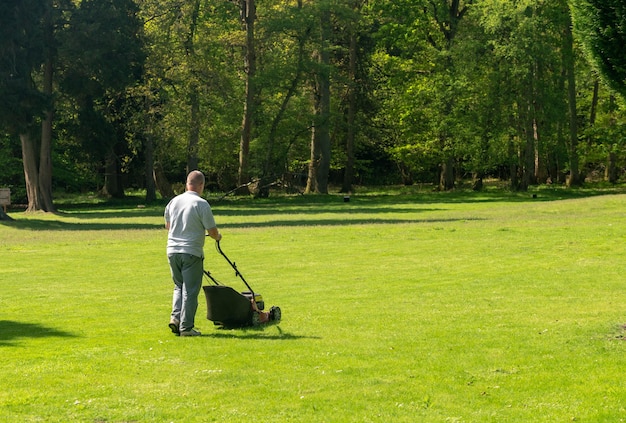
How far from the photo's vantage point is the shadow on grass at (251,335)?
39.3 feet

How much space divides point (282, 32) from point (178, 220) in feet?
173

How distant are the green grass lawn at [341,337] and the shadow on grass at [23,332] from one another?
4 centimetres

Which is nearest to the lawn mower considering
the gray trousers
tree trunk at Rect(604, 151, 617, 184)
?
the gray trousers

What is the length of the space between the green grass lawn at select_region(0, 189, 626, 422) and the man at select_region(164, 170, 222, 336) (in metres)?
0.34

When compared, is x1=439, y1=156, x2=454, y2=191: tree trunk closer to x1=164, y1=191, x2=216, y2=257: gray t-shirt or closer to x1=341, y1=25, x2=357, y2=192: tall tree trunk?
x1=341, y1=25, x2=357, y2=192: tall tree trunk

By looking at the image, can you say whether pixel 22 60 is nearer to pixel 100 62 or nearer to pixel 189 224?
pixel 100 62

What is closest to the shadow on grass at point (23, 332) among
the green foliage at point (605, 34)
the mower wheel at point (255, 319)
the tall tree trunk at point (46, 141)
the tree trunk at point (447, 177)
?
the mower wheel at point (255, 319)

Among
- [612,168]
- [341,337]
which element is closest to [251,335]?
[341,337]

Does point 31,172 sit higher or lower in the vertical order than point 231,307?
higher

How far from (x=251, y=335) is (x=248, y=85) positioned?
5160cm

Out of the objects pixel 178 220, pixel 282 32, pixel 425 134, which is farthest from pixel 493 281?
pixel 425 134

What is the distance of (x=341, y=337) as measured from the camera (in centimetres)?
1180

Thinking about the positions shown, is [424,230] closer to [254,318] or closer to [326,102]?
[254,318]

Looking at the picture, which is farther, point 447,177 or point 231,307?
point 447,177
